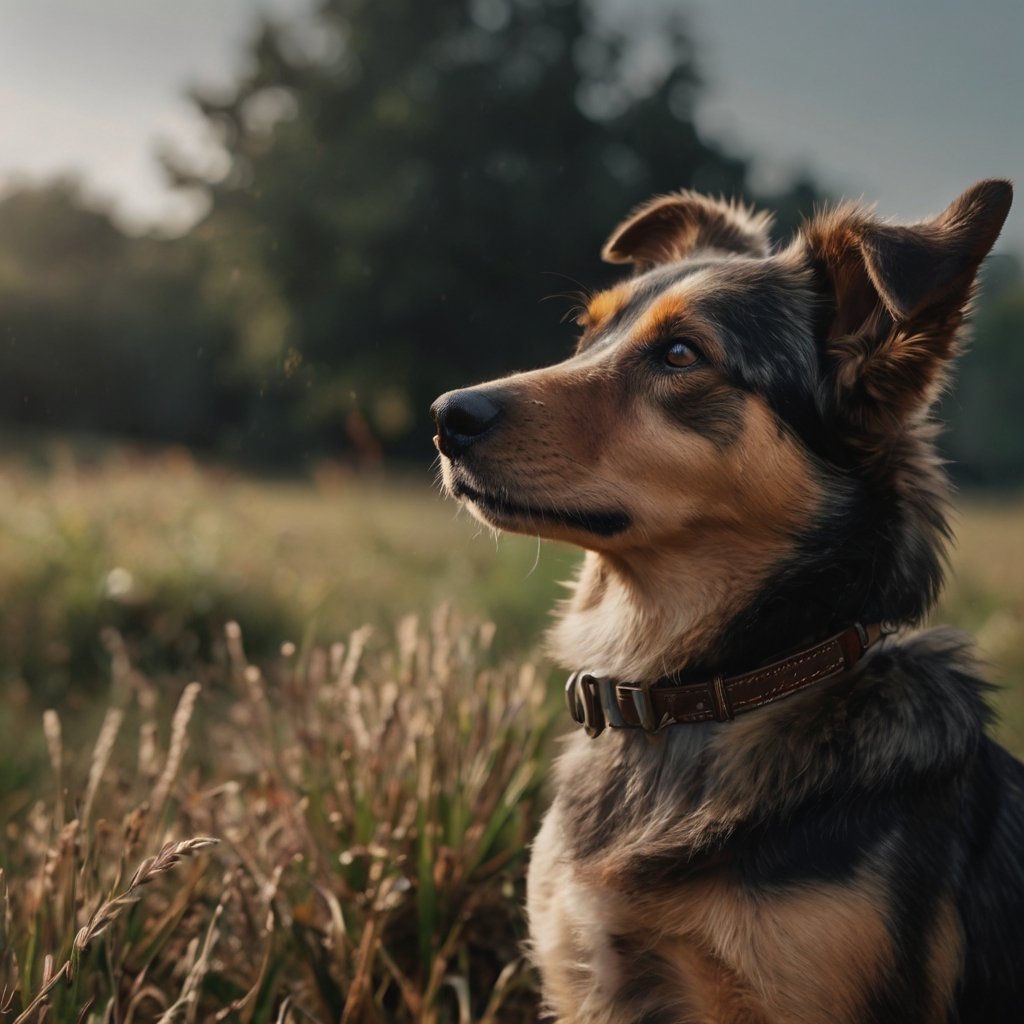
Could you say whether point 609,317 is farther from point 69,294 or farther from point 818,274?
point 69,294

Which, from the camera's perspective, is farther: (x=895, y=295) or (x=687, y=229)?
(x=687, y=229)

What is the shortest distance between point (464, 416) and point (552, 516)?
0.34m

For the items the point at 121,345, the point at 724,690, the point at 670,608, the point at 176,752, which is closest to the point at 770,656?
the point at 724,690

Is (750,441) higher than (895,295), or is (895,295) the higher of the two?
(895,295)

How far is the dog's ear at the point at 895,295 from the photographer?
2.49 metres

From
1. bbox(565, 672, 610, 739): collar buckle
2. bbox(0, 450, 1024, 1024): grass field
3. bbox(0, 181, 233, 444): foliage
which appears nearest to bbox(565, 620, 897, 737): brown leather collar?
bbox(565, 672, 610, 739): collar buckle

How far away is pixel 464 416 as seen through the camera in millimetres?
2721

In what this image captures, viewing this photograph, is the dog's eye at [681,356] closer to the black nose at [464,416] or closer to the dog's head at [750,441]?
the dog's head at [750,441]

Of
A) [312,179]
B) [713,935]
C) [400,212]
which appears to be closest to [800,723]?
[713,935]

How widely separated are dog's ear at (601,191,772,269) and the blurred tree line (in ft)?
65.3

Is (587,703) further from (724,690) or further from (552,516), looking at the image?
(552,516)

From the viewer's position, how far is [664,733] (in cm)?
281

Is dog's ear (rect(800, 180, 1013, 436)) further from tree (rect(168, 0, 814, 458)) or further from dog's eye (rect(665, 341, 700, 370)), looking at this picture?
tree (rect(168, 0, 814, 458))

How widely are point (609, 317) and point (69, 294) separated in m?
28.2
